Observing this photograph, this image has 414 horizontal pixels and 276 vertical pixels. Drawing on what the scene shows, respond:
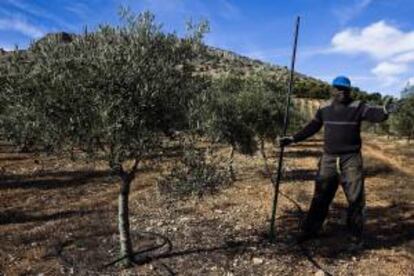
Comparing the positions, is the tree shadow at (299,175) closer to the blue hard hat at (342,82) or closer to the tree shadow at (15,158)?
the blue hard hat at (342,82)

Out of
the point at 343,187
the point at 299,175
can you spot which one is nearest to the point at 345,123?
the point at 343,187

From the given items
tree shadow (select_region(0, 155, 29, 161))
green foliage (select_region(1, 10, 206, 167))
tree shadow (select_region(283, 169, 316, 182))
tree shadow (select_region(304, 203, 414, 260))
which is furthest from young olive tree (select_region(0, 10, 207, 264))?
tree shadow (select_region(0, 155, 29, 161))

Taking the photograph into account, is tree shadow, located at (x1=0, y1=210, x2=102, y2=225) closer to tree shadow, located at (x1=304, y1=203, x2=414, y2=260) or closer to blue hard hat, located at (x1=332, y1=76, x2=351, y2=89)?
tree shadow, located at (x1=304, y1=203, x2=414, y2=260)

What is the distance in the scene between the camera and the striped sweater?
10.1m

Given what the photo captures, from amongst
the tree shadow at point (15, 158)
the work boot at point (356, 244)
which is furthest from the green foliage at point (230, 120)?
the tree shadow at point (15, 158)

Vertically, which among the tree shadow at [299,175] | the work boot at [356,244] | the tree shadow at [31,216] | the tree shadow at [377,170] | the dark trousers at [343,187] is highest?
the dark trousers at [343,187]

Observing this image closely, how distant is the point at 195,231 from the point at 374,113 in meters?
4.18

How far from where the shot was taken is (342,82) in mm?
10180

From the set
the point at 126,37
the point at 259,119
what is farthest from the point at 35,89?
the point at 259,119

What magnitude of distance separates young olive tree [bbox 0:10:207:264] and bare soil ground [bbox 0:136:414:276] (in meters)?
2.03

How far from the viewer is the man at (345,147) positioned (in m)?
10.2

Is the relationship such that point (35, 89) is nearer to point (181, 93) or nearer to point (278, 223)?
point (181, 93)

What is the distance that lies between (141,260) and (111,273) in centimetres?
69

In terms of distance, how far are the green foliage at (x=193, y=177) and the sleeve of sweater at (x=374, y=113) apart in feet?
8.59
